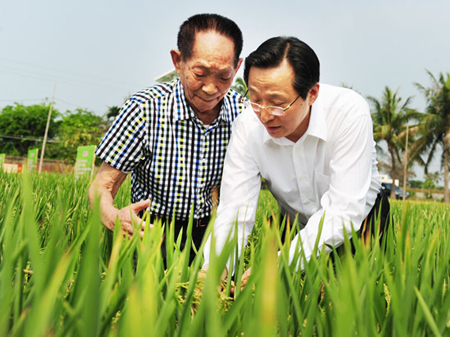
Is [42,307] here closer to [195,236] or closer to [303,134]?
[303,134]

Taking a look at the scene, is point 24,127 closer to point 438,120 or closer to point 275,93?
point 438,120

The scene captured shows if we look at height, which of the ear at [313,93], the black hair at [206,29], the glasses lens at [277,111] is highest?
the black hair at [206,29]

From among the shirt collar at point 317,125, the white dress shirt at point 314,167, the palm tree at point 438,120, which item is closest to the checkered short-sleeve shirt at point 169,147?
the white dress shirt at point 314,167

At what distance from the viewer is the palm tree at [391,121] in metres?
20.7

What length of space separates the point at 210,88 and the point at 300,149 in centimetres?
33

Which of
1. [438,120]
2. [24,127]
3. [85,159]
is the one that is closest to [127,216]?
[85,159]

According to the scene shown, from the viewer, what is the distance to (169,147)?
1.44m

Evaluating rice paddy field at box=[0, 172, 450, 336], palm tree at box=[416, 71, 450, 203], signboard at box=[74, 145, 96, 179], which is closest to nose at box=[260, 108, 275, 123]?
rice paddy field at box=[0, 172, 450, 336]

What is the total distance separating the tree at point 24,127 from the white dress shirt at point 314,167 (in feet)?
112

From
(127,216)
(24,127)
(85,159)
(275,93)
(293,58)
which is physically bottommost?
(127,216)

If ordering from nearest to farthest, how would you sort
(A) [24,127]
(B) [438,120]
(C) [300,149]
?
1. (C) [300,149]
2. (B) [438,120]
3. (A) [24,127]

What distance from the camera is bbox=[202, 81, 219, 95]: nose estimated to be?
120 centimetres

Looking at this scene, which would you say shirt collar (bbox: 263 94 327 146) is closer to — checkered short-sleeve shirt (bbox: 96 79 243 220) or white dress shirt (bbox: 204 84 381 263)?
white dress shirt (bbox: 204 84 381 263)

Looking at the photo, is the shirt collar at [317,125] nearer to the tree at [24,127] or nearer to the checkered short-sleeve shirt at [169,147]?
the checkered short-sleeve shirt at [169,147]
